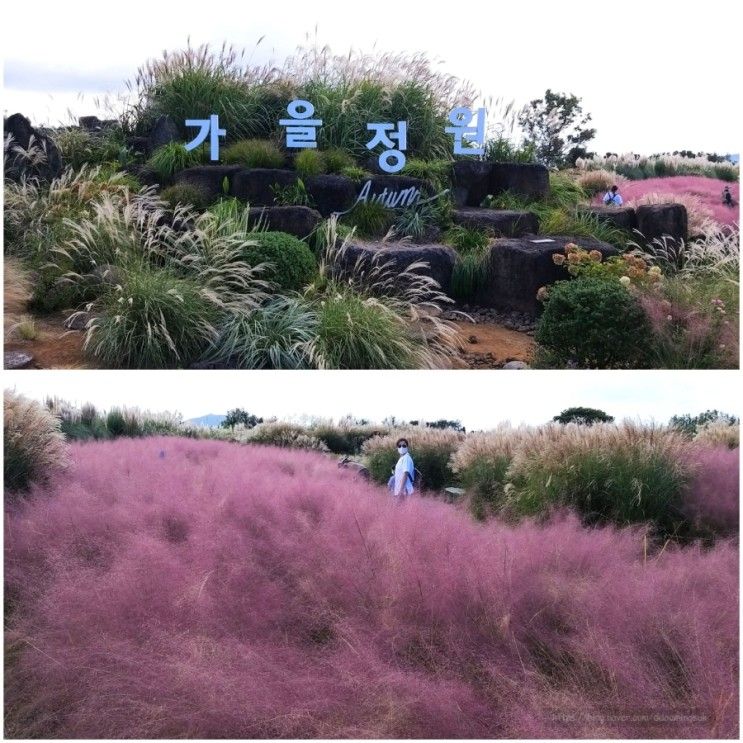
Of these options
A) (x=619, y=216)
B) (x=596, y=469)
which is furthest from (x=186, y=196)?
(x=619, y=216)

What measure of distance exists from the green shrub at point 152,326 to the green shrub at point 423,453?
1296 mm

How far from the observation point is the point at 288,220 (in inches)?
238

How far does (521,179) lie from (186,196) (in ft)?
10.9

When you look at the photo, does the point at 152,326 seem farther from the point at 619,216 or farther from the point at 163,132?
the point at 619,216

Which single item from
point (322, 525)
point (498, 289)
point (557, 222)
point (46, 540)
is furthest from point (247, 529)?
point (557, 222)

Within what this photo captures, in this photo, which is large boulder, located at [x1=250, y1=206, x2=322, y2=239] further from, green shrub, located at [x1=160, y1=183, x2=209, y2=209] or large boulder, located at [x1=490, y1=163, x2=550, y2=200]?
large boulder, located at [x1=490, y1=163, x2=550, y2=200]

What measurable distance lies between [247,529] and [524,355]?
2250mm

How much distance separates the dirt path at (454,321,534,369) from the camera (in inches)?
204

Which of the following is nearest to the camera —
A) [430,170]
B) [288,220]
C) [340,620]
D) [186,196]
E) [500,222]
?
[340,620]

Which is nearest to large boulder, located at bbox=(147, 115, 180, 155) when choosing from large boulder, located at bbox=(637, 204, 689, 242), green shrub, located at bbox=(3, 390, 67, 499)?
green shrub, located at bbox=(3, 390, 67, 499)

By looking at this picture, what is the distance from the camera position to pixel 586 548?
4039 mm

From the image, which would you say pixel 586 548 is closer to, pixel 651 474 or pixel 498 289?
pixel 651 474

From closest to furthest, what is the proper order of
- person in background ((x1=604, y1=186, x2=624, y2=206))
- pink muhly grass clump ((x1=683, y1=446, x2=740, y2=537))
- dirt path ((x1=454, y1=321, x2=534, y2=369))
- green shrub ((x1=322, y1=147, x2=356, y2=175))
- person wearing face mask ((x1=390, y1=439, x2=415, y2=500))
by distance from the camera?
pink muhly grass clump ((x1=683, y1=446, x2=740, y2=537)) → person wearing face mask ((x1=390, y1=439, x2=415, y2=500)) → dirt path ((x1=454, y1=321, x2=534, y2=369)) → green shrub ((x1=322, y1=147, x2=356, y2=175)) → person in background ((x1=604, y1=186, x2=624, y2=206))

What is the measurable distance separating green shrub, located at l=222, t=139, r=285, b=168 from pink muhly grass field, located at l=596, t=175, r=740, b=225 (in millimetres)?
3616
